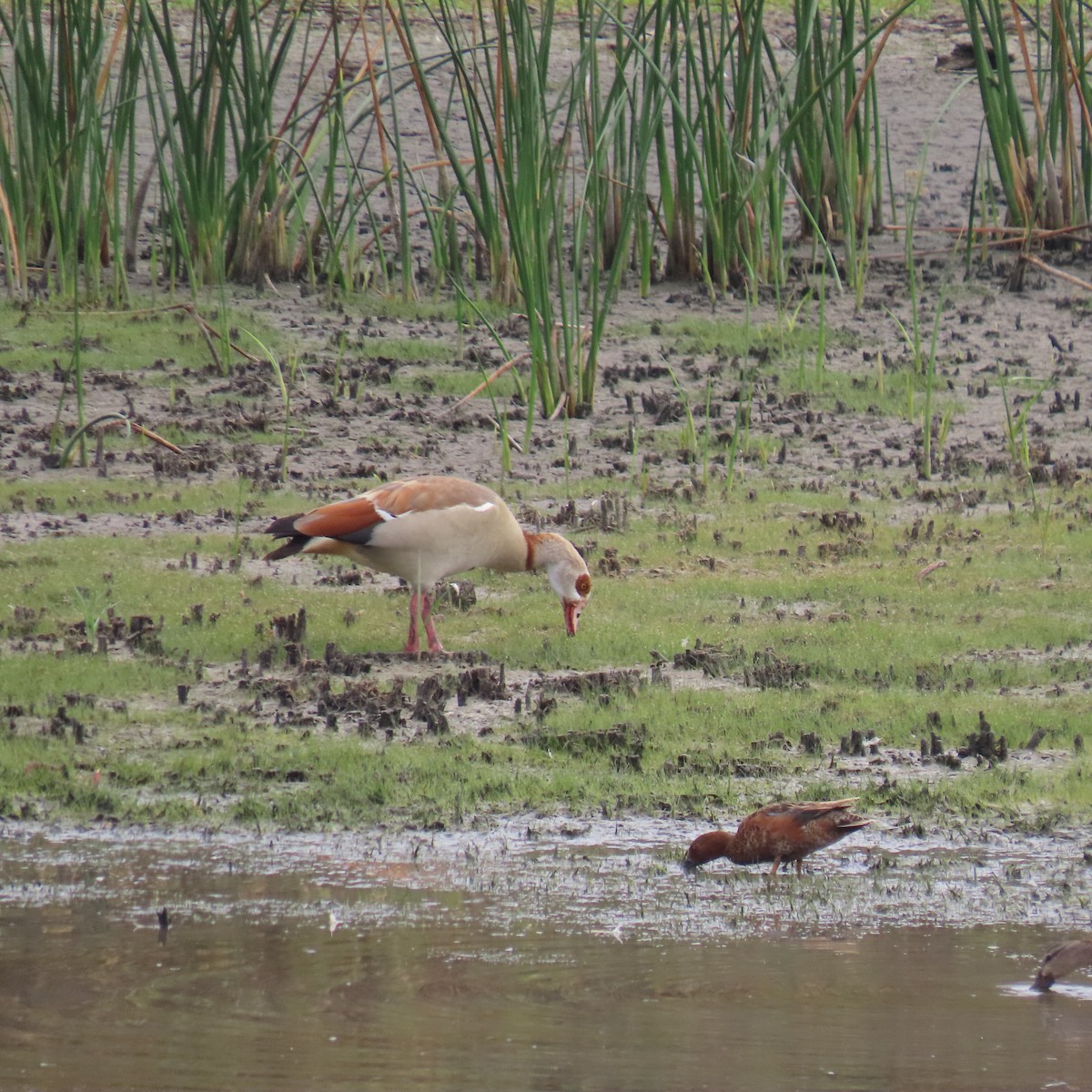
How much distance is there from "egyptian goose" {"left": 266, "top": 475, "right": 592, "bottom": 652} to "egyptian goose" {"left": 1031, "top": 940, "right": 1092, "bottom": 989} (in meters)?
3.56

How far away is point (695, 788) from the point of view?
5.81m

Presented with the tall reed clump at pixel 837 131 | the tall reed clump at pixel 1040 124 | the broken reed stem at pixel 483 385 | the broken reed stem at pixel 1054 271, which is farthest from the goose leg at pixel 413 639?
the tall reed clump at pixel 1040 124

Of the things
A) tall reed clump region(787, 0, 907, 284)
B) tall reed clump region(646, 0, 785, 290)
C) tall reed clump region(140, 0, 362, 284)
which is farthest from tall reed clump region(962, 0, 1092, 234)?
tall reed clump region(140, 0, 362, 284)

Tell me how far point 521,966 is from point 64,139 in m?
8.52

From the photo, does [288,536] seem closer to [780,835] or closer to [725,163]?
[780,835]

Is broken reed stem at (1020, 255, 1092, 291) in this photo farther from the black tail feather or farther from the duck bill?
the black tail feather

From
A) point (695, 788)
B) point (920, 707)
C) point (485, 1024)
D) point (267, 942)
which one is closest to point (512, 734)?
point (695, 788)

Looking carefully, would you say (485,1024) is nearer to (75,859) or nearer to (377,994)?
(377,994)

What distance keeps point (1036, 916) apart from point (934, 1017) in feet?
3.00

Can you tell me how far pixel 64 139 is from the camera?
38.0 ft

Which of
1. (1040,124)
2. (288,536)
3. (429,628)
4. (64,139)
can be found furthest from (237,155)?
(429,628)

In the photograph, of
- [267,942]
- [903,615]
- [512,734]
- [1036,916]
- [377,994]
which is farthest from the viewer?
[903,615]

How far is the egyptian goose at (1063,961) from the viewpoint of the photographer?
13.3 feet

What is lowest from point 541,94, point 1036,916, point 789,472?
point 1036,916
